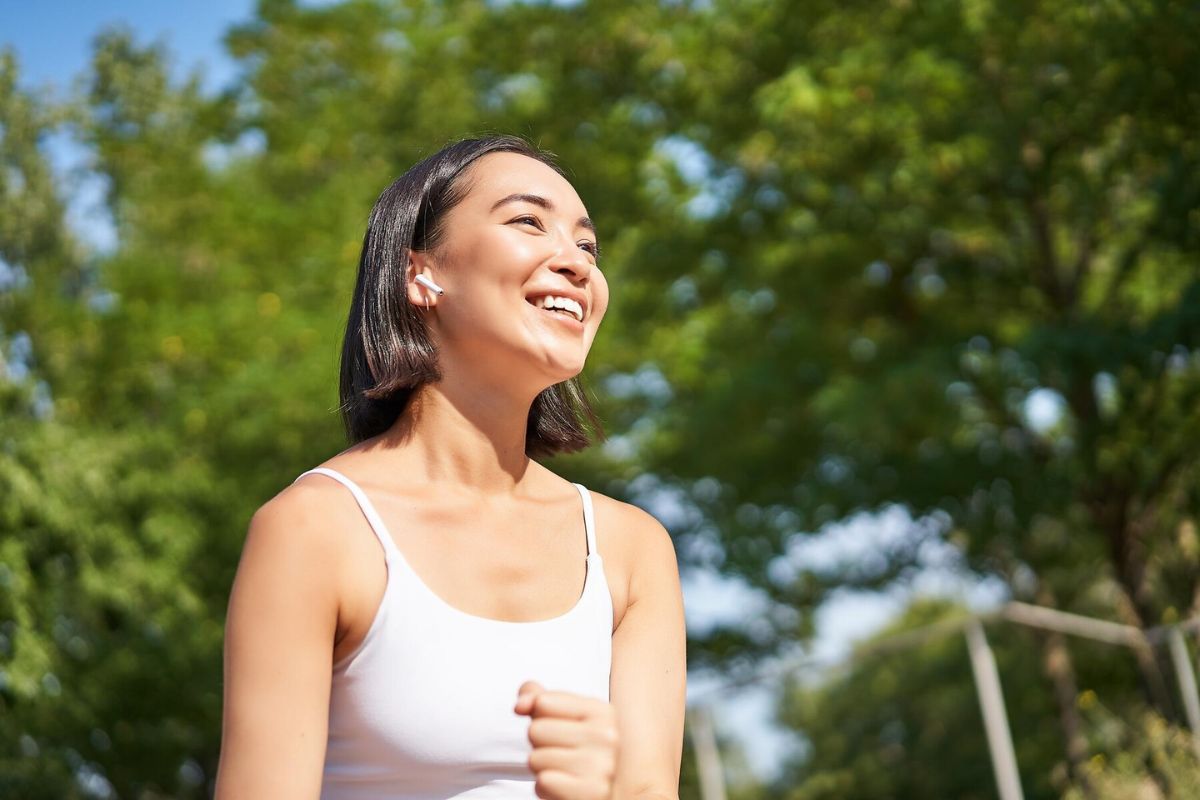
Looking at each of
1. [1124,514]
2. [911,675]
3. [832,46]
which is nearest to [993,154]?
[832,46]

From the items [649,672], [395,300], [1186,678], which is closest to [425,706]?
[649,672]

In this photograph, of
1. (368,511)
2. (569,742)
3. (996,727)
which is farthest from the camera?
(996,727)

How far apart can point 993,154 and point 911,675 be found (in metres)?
11.2

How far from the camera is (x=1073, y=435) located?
14.2 m

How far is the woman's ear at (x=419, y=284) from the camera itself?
2.17 meters

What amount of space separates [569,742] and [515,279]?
2.44 feet

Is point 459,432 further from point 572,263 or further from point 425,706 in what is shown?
point 425,706

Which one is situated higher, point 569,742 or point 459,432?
point 459,432

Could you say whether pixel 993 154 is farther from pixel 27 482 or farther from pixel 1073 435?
pixel 27 482

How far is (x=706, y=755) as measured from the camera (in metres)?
9.90

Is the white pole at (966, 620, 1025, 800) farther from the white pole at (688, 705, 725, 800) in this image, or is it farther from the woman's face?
the woman's face

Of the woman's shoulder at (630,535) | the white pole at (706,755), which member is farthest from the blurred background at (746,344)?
the woman's shoulder at (630,535)

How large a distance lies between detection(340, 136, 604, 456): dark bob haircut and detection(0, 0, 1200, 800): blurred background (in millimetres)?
8001

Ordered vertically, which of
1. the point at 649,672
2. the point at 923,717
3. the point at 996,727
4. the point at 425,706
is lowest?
the point at 425,706
